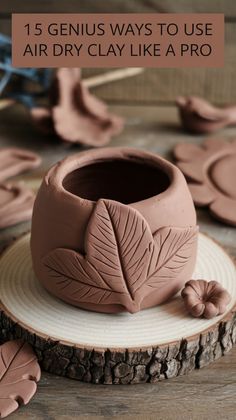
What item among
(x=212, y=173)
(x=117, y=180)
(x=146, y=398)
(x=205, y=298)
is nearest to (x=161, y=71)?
(x=212, y=173)

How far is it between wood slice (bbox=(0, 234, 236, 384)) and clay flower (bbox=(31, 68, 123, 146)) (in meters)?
0.52

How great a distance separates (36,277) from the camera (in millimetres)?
837

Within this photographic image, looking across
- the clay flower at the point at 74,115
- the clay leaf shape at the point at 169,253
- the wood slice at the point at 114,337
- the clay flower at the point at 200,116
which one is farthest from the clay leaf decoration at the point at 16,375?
the clay flower at the point at 200,116

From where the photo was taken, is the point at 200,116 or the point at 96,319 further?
the point at 200,116

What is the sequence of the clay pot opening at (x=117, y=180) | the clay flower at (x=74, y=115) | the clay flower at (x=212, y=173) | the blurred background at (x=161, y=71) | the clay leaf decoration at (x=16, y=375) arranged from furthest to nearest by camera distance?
the blurred background at (x=161, y=71) → the clay flower at (x=74, y=115) → the clay flower at (x=212, y=173) → the clay pot opening at (x=117, y=180) → the clay leaf decoration at (x=16, y=375)

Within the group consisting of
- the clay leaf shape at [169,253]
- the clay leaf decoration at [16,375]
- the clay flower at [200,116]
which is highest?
the clay leaf shape at [169,253]

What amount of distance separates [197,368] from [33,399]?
0.20 meters

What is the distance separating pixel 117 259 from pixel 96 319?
85 millimetres

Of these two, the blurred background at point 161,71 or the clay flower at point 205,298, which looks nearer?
the clay flower at point 205,298

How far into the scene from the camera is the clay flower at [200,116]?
51.7 inches

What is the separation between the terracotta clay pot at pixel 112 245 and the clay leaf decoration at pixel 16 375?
79 mm

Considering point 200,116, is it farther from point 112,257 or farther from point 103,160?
point 112,257

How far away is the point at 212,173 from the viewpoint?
1.14 meters

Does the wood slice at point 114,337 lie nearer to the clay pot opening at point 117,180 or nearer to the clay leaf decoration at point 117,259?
the clay leaf decoration at point 117,259
